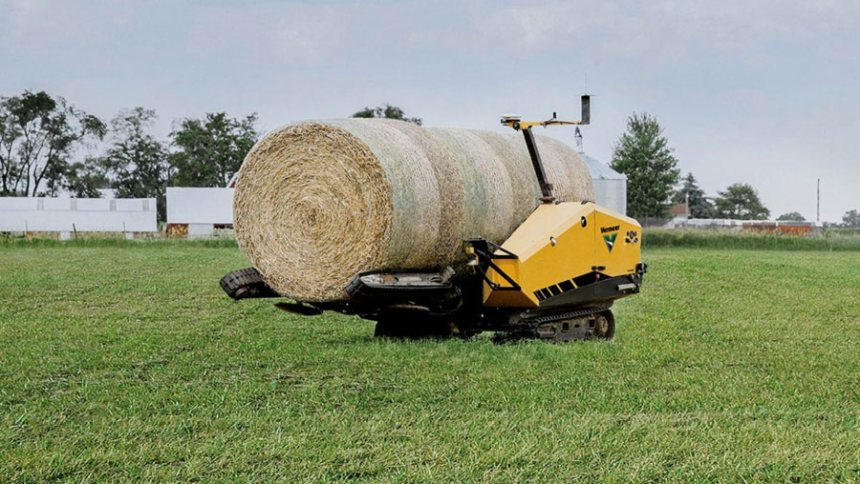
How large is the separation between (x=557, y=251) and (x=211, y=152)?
208ft

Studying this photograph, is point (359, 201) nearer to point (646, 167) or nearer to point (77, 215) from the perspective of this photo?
point (77, 215)

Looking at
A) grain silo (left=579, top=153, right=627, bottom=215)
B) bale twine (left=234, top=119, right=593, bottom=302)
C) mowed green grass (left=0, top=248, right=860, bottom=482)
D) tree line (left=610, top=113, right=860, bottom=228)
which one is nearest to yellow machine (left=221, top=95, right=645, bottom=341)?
bale twine (left=234, top=119, right=593, bottom=302)

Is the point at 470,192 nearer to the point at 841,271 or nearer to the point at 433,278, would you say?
the point at 433,278

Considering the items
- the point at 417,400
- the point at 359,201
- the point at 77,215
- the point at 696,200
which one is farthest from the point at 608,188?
the point at 696,200

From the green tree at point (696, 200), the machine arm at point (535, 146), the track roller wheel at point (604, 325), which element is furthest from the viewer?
the green tree at point (696, 200)

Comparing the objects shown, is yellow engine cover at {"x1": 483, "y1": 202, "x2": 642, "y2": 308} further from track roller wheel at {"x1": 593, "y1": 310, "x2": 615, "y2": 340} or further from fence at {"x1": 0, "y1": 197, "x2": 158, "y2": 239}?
fence at {"x1": 0, "y1": 197, "x2": 158, "y2": 239}

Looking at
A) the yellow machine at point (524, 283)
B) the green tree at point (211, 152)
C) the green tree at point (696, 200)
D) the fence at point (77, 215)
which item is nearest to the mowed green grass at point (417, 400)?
the yellow machine at point (524, 283)

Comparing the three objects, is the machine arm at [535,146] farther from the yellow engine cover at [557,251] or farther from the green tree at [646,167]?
the green tree at [646,167]

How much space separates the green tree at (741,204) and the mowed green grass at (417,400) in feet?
334

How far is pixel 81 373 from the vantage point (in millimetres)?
10109

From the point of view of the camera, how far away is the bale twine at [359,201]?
997 centimetres

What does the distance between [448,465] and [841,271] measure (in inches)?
863

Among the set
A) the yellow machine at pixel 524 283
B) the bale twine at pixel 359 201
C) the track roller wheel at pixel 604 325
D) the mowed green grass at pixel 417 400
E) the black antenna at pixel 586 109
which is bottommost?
the mowed green grass at pixel 417 400

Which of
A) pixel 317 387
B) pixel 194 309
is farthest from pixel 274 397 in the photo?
pixel 194 309
